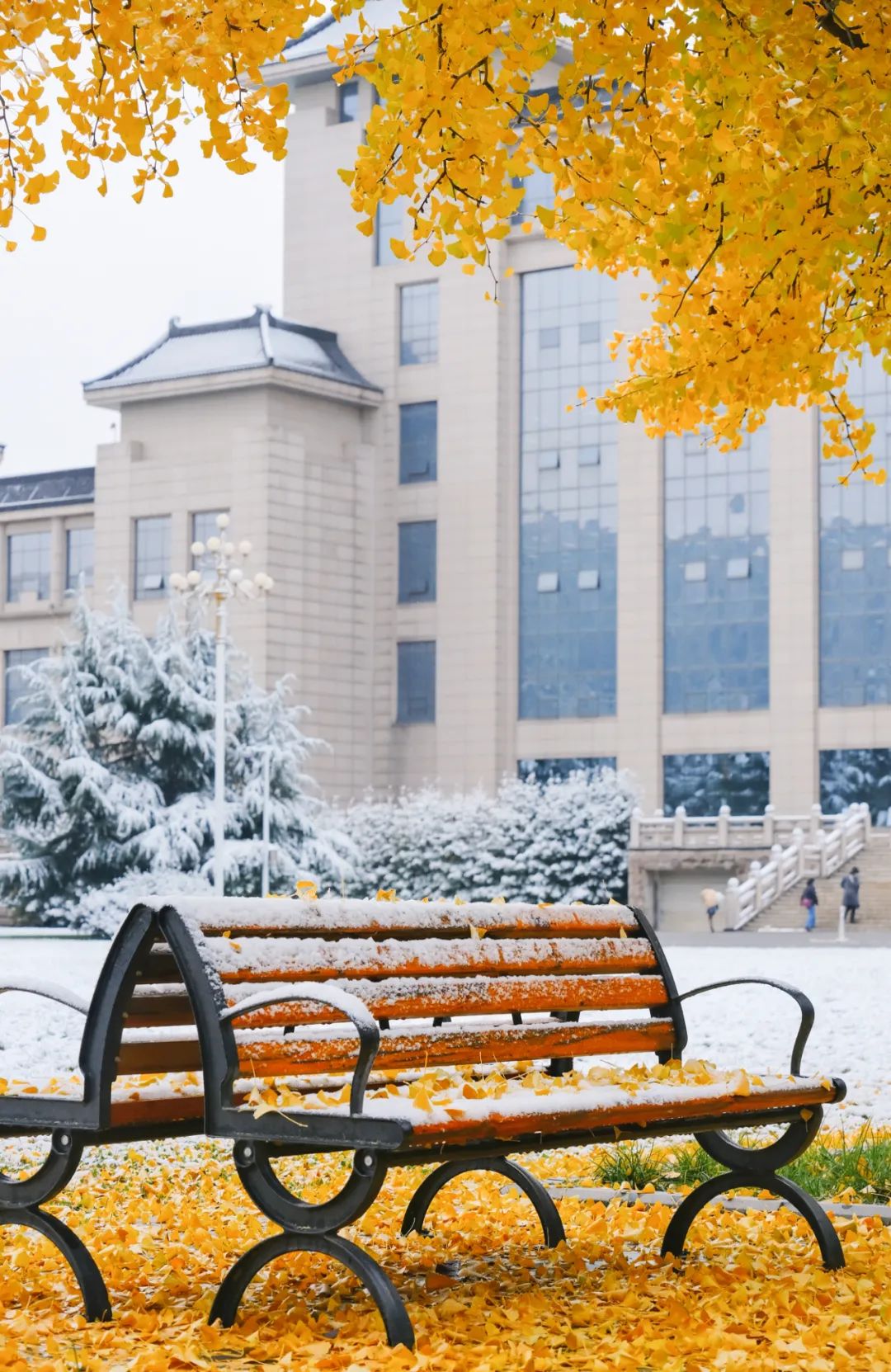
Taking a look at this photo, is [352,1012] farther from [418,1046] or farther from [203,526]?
[203,526]

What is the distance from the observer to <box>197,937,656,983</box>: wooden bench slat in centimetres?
475

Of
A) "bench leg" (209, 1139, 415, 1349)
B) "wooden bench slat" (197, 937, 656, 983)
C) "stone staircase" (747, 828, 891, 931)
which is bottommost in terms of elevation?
"stone staircase" (747, 828, 891, 931)

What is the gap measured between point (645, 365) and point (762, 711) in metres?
45.3

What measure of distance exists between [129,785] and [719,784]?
23230mm

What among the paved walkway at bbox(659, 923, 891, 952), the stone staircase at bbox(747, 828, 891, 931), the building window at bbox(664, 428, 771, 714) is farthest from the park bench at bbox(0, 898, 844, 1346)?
the building window at bbox(664, 428, 771, 714)

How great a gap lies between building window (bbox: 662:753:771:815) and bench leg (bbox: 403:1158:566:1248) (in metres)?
48.0

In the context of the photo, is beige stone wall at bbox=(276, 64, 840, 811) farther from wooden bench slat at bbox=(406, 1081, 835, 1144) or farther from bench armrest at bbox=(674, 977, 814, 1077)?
wooden bench slat at bbox=(406, 1081, 835, 1144)

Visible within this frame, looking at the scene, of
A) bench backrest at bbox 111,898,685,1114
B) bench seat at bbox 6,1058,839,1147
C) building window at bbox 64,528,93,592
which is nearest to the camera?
bench seat at bbox 6,1058,839,1147

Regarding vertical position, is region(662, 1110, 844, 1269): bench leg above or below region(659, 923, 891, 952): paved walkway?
above

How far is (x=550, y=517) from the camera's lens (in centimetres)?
5775

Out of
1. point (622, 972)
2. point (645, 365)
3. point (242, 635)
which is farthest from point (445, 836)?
point (622, 972)

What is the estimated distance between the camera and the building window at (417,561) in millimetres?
59250

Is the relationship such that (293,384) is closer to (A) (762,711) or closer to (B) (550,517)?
(B) (550,517)

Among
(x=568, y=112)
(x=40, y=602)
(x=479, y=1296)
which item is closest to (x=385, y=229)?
(x=40, y=602)
